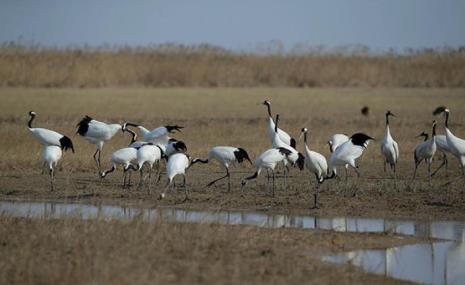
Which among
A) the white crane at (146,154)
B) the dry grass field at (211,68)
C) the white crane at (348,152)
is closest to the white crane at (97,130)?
the white crane at (146,154)

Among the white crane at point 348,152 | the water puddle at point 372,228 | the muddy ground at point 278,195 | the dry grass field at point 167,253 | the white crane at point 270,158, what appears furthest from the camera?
the white crane at point 270,158

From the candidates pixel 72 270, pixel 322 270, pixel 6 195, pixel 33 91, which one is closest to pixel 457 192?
pixel 322 270

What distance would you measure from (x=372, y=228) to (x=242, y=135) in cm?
912

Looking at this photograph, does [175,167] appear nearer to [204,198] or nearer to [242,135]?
[204,198]

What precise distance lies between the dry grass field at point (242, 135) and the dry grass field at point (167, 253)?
2.40 metres

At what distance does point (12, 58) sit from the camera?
1288 inches

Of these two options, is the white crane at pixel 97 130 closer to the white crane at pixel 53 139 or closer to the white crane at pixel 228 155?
the white crane at pixel 53 139

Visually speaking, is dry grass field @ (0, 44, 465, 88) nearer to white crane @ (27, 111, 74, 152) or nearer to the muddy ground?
white crane @ (27, 111, 74, 152)

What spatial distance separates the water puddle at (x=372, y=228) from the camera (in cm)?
832

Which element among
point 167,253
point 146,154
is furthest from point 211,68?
point 167,253

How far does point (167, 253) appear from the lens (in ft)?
26.3

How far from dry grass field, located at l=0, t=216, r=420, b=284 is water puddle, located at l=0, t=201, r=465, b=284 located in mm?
322

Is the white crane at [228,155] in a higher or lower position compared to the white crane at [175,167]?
higher

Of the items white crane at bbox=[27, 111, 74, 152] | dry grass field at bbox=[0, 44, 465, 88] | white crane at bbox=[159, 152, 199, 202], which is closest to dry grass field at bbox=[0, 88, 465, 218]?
white crane at bbox=[159, 152, 199, 202]
